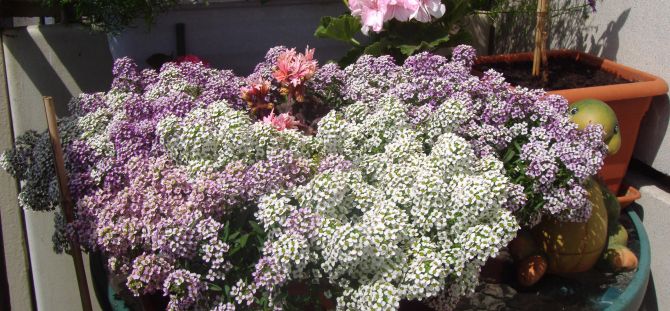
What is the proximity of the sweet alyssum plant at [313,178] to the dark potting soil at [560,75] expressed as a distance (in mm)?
524

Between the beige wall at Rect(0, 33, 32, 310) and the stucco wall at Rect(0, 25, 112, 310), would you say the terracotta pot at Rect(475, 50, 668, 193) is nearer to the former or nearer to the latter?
the stucco wall at Rect(0, 25, 112, 310)

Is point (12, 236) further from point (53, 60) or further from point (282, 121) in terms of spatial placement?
point (282, 121)

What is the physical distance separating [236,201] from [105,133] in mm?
562

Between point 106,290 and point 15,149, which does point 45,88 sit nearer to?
point 15,149

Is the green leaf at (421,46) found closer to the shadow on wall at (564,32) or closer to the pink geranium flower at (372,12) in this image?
the pink geranium flower at (372,12)

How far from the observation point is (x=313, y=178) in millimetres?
1448

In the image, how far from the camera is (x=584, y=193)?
161cm

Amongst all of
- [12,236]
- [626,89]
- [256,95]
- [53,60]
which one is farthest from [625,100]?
[12,236]

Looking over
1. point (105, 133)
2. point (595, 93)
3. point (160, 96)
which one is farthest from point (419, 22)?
point (105, 133)

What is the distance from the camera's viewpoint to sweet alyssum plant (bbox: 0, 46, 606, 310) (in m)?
1.34

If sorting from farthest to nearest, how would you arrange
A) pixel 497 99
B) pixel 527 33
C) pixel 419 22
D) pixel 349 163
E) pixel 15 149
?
pixel 527 33 → pixel 419 22 → pixel 15 149 → pixel 497 99 → pixel 349 163

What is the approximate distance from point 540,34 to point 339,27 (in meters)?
0.76

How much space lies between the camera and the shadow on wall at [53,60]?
245cm

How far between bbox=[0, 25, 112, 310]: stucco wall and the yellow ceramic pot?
1.75m
